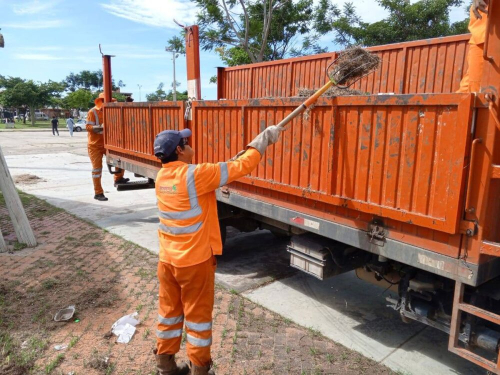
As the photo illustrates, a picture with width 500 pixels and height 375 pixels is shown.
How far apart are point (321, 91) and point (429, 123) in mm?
959

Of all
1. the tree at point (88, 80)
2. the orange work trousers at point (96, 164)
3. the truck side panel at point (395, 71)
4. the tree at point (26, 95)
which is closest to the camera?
the truck side panel at point (395, 71)

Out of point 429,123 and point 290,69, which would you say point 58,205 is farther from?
point 429,123

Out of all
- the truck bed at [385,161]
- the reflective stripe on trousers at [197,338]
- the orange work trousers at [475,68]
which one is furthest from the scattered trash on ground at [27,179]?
the orange work trousers at [475,68]

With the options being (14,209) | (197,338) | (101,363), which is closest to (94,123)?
(14,209)

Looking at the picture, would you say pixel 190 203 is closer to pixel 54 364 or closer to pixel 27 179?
pixel 54 364

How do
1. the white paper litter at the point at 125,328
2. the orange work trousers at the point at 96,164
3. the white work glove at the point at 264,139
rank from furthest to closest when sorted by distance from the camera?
the orange work trousers at the point at 96,164
the white paper litter at the point at 125,328
the white work glove at the point at 264,139

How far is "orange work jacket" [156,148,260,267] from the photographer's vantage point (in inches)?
110

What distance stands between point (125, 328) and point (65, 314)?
705 millimetres

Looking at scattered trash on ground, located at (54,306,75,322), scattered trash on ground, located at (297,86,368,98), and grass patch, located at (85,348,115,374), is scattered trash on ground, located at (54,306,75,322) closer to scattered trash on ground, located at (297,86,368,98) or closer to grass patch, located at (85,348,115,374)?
grass patch, located at (85,348,115,374)

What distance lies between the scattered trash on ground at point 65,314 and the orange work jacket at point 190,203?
5.70 feet

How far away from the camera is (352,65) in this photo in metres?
3.51

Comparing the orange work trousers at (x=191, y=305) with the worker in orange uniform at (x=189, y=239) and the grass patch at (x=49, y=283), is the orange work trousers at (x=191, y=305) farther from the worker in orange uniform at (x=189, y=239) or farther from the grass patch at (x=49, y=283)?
the grass patch at (x=49, y=283)

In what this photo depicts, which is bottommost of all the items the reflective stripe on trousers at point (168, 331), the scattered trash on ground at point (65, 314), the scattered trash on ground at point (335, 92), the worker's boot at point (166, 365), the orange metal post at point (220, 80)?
the scattered trash on ground at point (65, 314)

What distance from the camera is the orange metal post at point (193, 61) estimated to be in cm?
526
